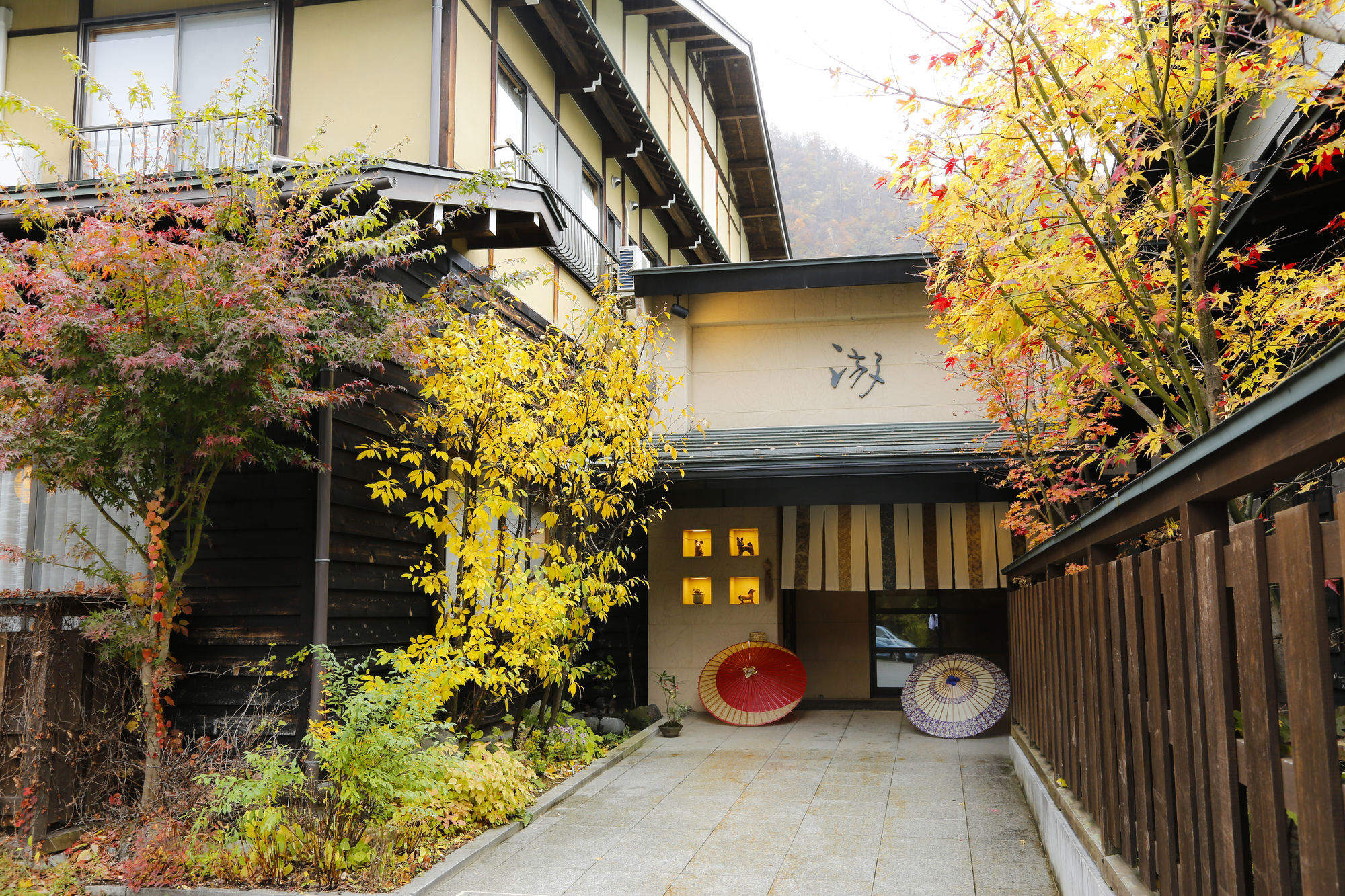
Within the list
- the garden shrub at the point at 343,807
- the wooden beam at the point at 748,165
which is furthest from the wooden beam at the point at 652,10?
the garden shrub at the point at 343,807

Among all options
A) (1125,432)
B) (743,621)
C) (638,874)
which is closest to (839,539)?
(743,621)

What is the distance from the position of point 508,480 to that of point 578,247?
185 inches

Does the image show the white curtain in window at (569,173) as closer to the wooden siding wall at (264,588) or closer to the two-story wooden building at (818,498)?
the two-story wooden building at (818,498)

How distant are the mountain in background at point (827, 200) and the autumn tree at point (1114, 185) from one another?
17.1 m

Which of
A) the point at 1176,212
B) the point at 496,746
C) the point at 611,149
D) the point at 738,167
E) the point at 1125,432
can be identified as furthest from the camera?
Answer: the point at 738,167

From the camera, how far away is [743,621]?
11.5 meters

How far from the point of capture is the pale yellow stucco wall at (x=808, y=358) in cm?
1190

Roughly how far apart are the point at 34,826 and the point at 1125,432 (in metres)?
9.43

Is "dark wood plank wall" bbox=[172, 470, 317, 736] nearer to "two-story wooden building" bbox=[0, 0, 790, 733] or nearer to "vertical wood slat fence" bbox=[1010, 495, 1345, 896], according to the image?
"two-story wooden building" bbox=[0, 0, 790, 733]

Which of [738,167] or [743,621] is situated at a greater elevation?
[738,167]

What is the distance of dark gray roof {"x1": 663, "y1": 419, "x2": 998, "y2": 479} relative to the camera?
933 cm

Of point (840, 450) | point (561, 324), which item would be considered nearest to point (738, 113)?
point (561, 324)

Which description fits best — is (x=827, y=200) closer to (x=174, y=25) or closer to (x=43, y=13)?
(x=174, y=25)

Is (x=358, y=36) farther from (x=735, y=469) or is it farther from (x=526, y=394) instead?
(x=735, y=469)
